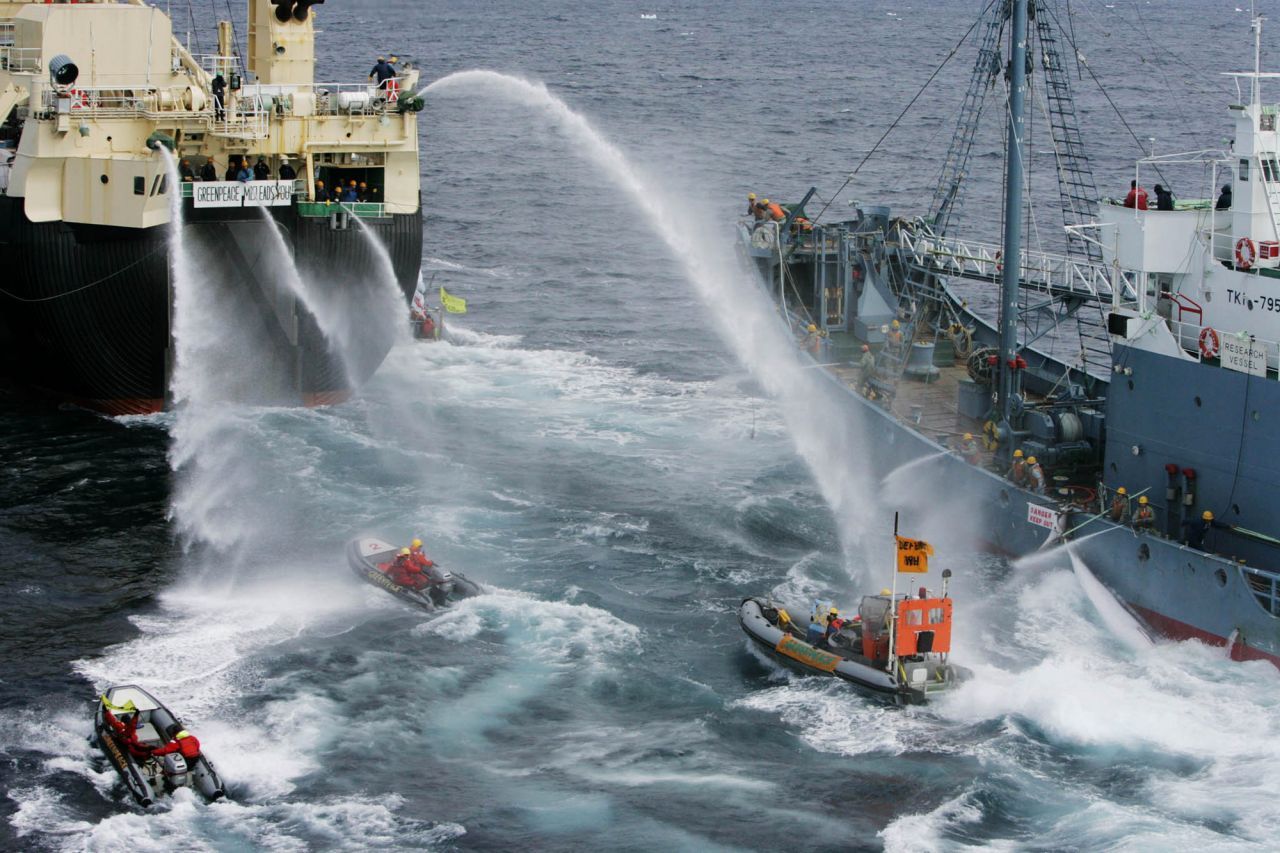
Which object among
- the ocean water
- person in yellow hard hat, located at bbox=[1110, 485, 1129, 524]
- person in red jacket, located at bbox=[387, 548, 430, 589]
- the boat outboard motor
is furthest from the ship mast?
the boat outboard motor

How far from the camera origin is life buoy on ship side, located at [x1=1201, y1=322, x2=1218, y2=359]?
45.4m

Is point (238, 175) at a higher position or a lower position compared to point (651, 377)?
higher

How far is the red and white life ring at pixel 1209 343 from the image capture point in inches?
1786

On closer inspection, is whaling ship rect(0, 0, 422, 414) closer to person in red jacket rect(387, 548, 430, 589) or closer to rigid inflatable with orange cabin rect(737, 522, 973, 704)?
person in red jacket rect(387, 548, 430, 589)

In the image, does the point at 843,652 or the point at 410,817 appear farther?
the point at 843,652

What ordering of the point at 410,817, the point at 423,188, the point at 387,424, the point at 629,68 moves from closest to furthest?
the point at 410,817
the point at 387,424
the point at 423,188
the point at 629,68

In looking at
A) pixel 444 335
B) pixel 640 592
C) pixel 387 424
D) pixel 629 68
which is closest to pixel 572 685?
pixel 640 592

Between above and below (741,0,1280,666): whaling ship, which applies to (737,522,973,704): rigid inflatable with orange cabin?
below

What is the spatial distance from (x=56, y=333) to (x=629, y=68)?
421 ft

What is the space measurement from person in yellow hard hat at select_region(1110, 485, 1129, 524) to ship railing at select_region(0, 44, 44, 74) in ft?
139

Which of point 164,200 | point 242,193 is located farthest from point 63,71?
point 242,193

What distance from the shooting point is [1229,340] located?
147ft

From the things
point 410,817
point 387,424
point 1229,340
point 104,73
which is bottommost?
point 410,817

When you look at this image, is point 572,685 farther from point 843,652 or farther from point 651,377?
point 651,377
